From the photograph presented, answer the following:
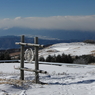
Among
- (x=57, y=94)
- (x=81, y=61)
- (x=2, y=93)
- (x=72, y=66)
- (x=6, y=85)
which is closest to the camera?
(x=2, y=93)

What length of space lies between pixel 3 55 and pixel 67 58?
12.9 meters

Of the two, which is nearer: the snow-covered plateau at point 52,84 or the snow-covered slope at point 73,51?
the snow-covered plateau at point 52,84

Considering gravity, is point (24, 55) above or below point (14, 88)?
above

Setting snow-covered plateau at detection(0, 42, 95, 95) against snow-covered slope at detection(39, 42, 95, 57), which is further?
snow-covered slope at detection(39, 42, 95, 57)

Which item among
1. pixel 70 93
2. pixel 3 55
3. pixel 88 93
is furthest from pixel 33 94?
pixel 3 55

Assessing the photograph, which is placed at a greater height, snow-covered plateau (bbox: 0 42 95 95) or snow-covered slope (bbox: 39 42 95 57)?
snow-covered slope (bbox: 39 42 95 57)

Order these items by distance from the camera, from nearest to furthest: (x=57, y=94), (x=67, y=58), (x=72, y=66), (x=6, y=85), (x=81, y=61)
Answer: (x=57, y=94), (x=6, y=85), (x=72, y=66), (x=81, y=61), (x=67, y=58)

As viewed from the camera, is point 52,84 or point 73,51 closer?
point 52,84

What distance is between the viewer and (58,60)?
39.6 meters

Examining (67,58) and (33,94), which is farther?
(67,58)

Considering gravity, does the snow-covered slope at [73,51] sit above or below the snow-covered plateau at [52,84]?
above

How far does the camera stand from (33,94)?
763cm

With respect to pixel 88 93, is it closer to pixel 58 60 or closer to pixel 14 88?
pixel 14 88

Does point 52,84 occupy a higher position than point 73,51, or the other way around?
point 73,51
